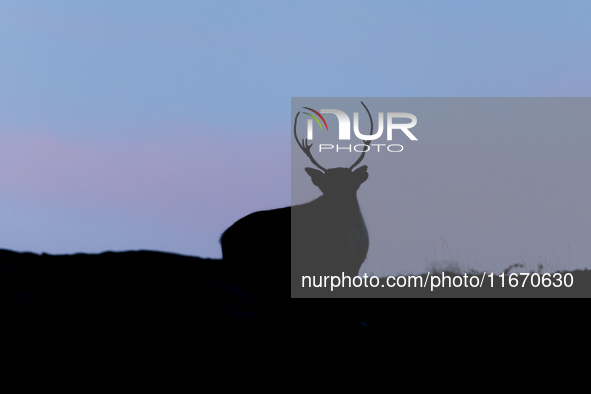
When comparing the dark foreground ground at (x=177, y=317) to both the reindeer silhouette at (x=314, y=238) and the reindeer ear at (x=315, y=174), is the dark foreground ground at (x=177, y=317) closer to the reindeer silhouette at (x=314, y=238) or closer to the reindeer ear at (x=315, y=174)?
the reindeer silhouette at (x=314, y=238)

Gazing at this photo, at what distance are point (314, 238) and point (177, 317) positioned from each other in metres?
3.21

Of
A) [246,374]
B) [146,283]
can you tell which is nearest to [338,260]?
[146,283]

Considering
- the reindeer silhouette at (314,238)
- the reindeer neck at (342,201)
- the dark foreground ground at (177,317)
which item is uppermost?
the reindeer neck at (342,201)

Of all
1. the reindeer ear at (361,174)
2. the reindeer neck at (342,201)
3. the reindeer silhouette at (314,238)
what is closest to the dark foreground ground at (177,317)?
the reindeer silhouette at (314,238)

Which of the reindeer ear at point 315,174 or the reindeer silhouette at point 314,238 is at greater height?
the reindeer ear at point 315,174

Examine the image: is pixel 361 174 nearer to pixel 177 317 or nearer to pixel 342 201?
pixel 342 201

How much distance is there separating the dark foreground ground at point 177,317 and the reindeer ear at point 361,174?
1.85m

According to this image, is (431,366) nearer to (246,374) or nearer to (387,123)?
(246,374)

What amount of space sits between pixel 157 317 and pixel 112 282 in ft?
3.61

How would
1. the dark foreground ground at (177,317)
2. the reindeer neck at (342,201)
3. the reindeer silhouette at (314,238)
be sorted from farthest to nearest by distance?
1. the reindeer neck at (342,201)
2. the reindeer silhouette at (314,238)
3. the dark foreground ground at (177,317)

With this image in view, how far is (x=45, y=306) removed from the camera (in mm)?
7578

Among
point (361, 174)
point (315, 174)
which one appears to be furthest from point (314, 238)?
point (361, 174)

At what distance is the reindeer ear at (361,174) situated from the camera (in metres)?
10.4

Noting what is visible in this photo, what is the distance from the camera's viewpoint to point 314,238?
33.9 feet
